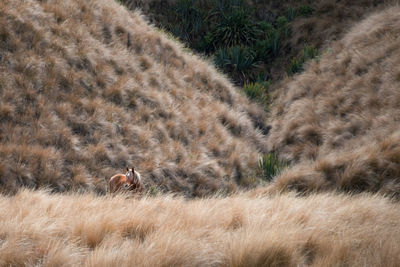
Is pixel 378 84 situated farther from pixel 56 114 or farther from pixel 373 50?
pixel 56 114

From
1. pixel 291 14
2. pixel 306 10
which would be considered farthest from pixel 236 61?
pixel 306 10

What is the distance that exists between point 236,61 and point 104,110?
311 inches

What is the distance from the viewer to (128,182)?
21.9 feet

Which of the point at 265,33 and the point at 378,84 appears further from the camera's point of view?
the point at 265,33

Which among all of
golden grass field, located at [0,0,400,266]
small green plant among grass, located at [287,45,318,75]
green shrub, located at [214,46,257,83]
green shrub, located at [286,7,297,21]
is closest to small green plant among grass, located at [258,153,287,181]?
golden grass field, located at [0,0,400,266]

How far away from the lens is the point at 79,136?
868 cm

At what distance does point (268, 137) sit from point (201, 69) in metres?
3.44

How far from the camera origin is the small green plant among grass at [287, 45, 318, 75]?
15109 millimetres

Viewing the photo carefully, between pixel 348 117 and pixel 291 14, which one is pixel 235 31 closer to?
pixel 291 14

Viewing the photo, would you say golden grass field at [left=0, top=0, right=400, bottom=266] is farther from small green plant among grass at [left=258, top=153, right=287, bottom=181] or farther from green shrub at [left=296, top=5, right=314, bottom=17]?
green shrub at [left=296, top=5, right=314, bottom=17]

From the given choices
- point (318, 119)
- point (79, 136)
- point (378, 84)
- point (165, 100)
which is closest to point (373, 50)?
point (378, 84)

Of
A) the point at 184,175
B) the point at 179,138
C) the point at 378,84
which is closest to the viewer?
the point at 184,175

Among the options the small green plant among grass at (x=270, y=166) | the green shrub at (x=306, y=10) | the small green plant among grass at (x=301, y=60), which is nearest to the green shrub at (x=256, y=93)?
the small green plant among grass at (x=301, y=60)

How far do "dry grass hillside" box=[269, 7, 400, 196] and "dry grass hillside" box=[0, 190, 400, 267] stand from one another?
2.02 meters
